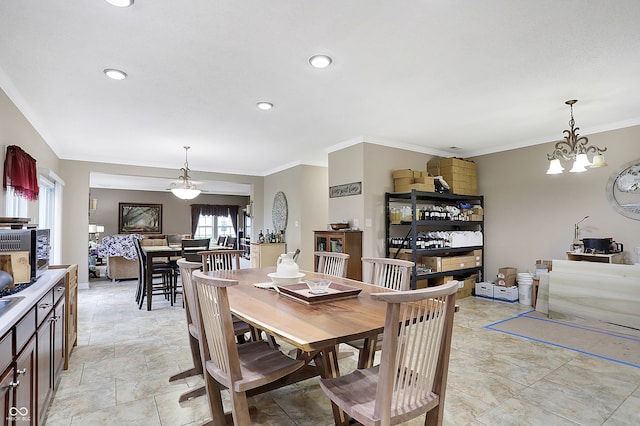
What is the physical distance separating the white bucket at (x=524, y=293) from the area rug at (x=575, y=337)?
1.99 ft

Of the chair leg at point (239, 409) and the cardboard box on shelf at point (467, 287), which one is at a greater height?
the chair leg at point (239, 409)

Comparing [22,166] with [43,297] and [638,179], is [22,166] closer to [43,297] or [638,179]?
[43,297]

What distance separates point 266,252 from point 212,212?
21.5 feet

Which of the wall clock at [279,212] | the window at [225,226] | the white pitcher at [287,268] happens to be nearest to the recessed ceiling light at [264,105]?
the white pitcher at [287,268]

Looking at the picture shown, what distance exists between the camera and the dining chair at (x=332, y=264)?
2979 millimetres

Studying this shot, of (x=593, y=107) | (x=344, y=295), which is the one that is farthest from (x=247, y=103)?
(x=593, y=107)

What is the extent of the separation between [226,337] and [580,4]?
2.59 metres

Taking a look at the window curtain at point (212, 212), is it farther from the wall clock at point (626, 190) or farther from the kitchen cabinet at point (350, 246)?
the wall clock at point (626, 190)

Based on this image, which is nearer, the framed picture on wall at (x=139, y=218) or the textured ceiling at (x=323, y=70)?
the textured ceiling at (x=323, y=70)

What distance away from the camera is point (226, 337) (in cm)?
154

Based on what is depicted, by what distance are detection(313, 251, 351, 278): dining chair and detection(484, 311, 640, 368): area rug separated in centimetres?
198

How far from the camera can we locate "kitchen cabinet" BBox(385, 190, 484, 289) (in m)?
4.82

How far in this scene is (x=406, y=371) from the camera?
143 cm

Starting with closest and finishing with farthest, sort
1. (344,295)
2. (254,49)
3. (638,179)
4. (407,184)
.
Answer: (344,295) → (254,49) → (638,179) → (407,184)
